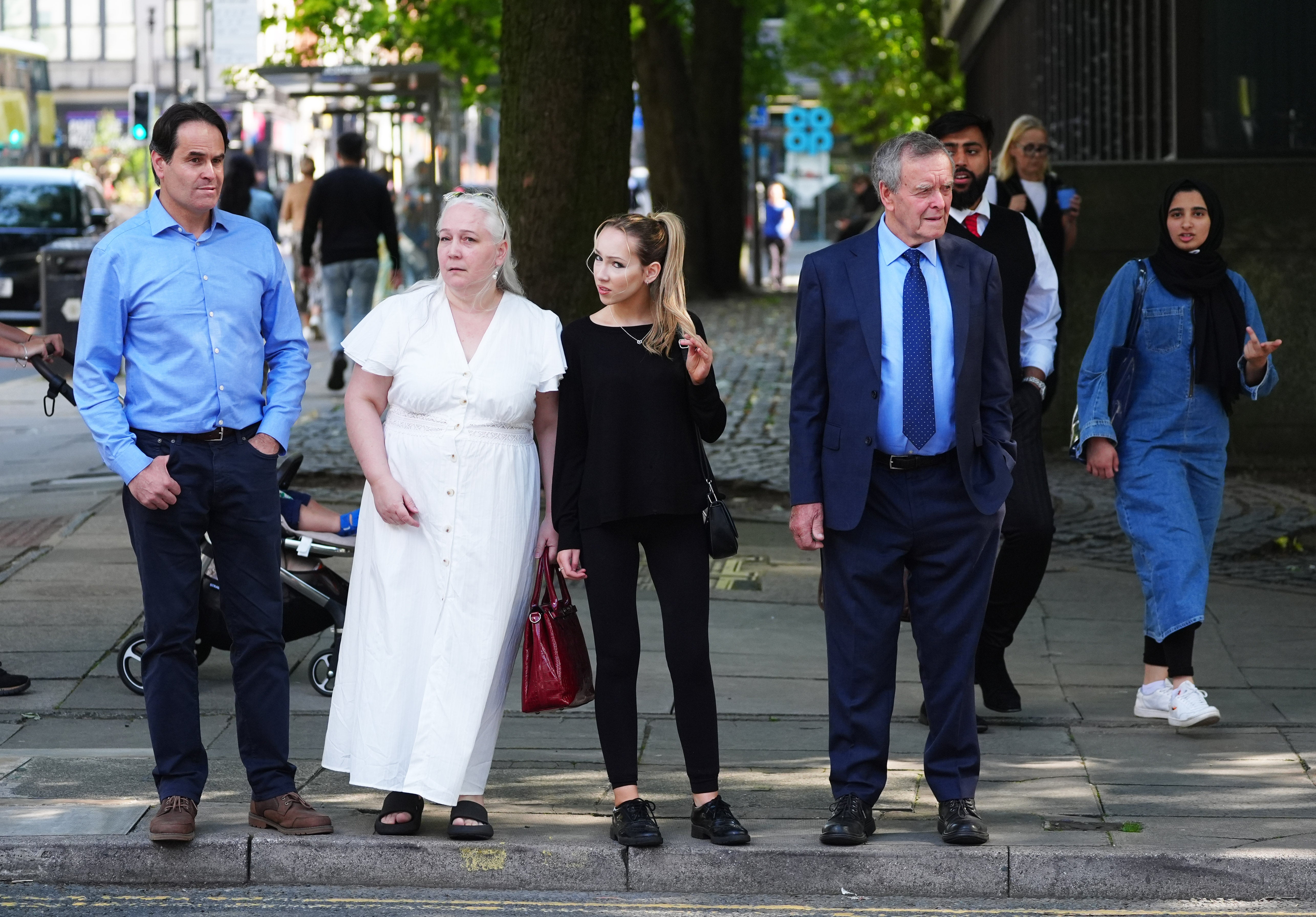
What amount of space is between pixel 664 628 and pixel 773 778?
1119mm

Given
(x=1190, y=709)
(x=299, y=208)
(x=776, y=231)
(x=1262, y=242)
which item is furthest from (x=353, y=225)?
(x=776, y=231)

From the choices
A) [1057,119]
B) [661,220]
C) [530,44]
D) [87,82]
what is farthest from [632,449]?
[87,82]

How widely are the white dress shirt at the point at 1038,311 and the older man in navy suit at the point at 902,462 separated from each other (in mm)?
1160

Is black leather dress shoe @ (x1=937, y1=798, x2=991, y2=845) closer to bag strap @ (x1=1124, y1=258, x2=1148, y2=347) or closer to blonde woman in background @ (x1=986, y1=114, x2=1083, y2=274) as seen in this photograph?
bag strap @ (x1=1124, y1=258, x2=1148, y2=347)

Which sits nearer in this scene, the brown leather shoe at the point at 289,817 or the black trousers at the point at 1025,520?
the brown leather shoe at the point at 289,817

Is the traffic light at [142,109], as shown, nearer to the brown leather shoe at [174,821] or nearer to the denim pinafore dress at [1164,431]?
the denim pinafore dress at [1164,431]

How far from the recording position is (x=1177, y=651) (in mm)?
6578

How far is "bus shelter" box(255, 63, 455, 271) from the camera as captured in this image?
18125 millimetres

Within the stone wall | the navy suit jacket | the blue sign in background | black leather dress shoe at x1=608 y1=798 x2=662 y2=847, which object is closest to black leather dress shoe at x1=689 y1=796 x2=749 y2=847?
black leather dress shoe at x1=608 y1=798 x2=662 y2=847

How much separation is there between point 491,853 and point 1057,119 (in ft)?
55.1

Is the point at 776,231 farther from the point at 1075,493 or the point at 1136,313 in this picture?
the point at 1136,313

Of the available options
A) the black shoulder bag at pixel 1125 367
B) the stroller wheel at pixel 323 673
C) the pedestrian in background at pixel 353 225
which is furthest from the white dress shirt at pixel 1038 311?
the pedestrian in background at pixel 353 225

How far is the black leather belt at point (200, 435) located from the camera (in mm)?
5125

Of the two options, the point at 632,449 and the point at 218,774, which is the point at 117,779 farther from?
the point at 632,449
